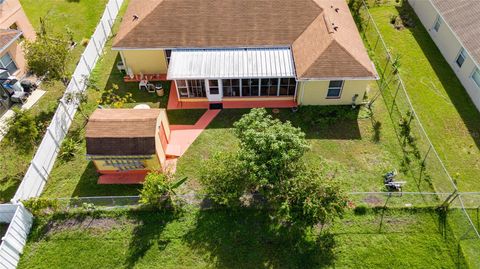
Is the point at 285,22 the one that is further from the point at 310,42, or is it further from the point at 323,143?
the point at 323,143

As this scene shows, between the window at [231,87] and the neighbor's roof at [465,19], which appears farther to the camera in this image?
the neighbor's roof at [465,19]

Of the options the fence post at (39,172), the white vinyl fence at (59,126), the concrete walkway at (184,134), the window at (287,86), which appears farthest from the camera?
the window at (287,86)

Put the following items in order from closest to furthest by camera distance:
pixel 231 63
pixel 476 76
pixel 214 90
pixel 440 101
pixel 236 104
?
pixel 231 63
pixel 476 76
pixel 214 90
pixel 440 101
pixel 236 104

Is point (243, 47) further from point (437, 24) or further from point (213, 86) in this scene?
point (437, 24)

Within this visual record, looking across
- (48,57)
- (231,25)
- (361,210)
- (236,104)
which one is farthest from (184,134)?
(361,210)

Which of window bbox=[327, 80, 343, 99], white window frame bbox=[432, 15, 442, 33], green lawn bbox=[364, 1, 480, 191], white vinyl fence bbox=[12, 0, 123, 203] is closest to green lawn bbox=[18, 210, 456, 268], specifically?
white vinyl fence bbox=[12, 0, 123, 203]

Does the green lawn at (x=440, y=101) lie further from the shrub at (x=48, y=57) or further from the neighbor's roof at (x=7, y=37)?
the neighbor's roof at (x=7, y=37)

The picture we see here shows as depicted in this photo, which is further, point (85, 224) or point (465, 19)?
point (465, 19)

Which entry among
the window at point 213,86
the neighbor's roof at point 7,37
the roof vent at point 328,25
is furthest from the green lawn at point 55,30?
the roof vent at point 328,25
